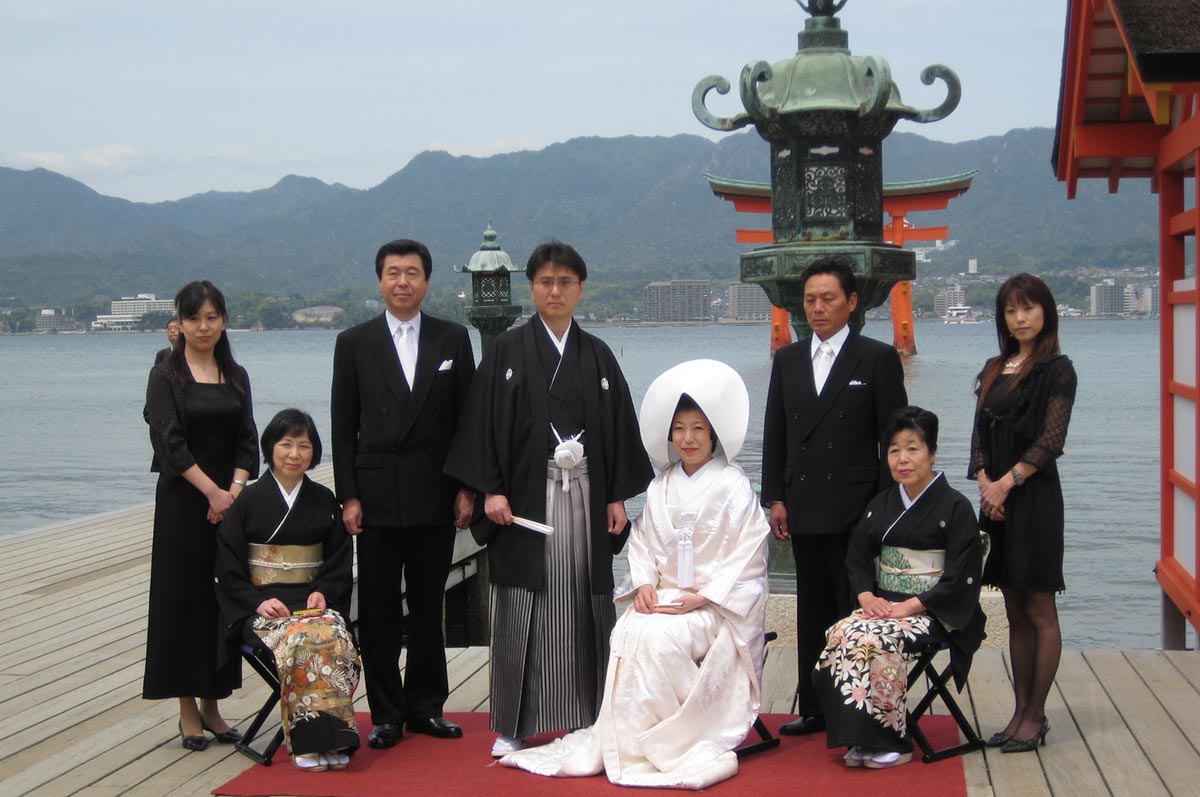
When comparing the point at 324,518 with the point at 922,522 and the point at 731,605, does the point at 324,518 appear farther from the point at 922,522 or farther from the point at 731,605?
the point at 922,522

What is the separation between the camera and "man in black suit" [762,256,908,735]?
4.26m

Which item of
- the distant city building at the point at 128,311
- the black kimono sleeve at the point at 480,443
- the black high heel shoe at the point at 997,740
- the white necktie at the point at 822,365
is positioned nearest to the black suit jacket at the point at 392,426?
the black kimono sleeve at the point at 480,443

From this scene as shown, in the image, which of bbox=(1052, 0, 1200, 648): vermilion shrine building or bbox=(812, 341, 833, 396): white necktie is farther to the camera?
bbox=(1052, 0, 1200, 648): vermilion shrine building

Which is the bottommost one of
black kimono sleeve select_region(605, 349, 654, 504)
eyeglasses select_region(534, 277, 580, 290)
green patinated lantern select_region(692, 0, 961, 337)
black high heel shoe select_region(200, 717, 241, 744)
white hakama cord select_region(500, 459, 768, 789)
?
black high heel shoe select_region(200, 717, 241, 744)

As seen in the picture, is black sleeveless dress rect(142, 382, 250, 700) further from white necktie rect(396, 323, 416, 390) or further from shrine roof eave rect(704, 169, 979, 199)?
shrine roof eave rect(704, 169, 979, 199)

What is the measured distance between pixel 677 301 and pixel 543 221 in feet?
137

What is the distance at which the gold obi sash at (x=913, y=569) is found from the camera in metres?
4.04

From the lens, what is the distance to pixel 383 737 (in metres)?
4.28

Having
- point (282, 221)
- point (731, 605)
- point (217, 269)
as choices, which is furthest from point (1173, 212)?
point (282, 221)

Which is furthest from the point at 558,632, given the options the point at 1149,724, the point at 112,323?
the point at 112,323

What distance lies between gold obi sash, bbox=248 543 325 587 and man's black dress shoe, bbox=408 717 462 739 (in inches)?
26.1

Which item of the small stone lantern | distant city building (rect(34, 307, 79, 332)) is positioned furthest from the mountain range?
the small stone lantern

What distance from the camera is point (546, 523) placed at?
13.9 feet

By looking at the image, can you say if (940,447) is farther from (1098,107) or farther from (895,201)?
(1098,107)
